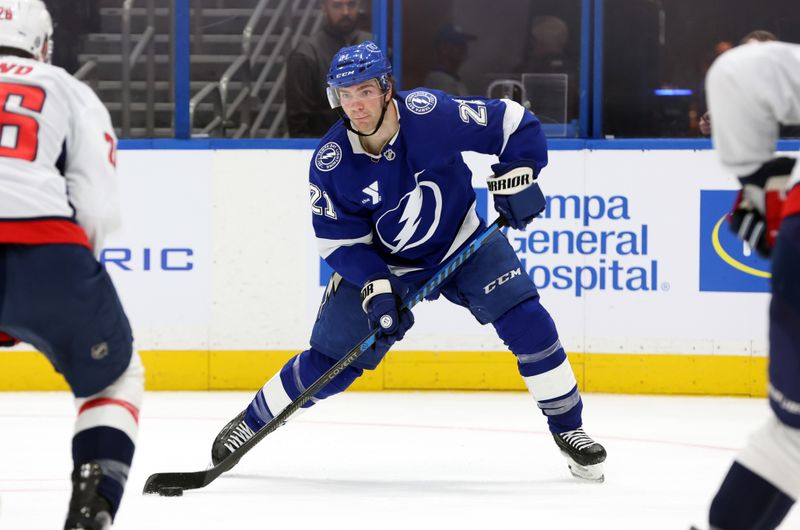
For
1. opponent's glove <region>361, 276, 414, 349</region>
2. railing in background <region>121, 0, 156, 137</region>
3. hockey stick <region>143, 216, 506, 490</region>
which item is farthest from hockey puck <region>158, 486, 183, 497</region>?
railing in background <region>121, 0, 156, 137</region>

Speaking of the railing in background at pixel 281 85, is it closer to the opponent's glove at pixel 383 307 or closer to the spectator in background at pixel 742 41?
the spectator in background at pixel 742 41

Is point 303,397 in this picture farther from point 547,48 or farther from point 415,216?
point 547,48

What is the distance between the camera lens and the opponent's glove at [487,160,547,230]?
3.27 m

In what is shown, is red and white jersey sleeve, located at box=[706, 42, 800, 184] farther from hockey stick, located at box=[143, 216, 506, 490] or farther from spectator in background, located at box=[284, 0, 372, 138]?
spectator in background, located at box=[284, 0, 372, 138]

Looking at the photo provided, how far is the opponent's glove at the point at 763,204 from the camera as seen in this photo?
6.28ft

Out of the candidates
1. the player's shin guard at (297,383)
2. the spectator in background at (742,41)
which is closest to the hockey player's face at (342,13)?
the spectator in background at (742,41)

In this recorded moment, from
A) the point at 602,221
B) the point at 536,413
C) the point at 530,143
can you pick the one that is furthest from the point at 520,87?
the point at 530,143

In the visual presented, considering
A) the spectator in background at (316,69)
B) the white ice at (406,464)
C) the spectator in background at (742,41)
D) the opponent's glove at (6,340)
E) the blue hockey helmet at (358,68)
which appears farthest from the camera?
the spectator in background at (316,69)

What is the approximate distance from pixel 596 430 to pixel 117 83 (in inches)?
88.6

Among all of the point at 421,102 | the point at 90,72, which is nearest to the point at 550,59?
the point at 90,72

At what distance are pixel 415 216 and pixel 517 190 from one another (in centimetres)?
26

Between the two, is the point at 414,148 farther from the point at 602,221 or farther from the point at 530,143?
the point at 602,221

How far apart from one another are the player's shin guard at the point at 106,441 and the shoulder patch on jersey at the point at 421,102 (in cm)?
130

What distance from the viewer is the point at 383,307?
3145 mm
